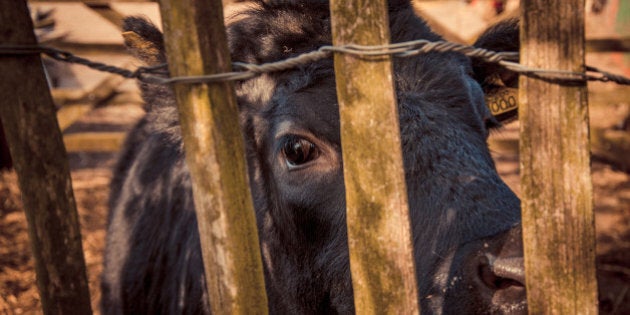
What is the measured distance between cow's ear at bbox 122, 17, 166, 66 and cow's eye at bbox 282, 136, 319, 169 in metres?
0.72

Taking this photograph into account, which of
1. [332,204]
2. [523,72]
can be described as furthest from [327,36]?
[523,72]

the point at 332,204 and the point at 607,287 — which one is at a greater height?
the point at 332,204

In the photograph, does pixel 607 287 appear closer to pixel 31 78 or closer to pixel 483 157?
pixel 483 157

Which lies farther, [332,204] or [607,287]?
[607,287]

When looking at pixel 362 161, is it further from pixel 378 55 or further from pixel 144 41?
pixel 144 41

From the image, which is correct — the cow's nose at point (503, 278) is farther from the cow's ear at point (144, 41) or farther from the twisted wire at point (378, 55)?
the cow's ear at point (144, 41)

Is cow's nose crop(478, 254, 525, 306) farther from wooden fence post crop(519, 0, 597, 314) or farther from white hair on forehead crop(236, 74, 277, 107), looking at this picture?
white hair on forehead crop(236, 74, 277, 107)

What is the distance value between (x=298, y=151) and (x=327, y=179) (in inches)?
7.2

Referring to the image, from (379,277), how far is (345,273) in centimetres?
72

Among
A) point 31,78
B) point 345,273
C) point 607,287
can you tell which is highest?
point 31,78

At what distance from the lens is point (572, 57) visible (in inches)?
52.7

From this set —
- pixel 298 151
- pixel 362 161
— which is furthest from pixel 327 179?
pixel 362 161

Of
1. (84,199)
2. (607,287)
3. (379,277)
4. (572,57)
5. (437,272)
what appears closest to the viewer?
(572,57)

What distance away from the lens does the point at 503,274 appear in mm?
1546
